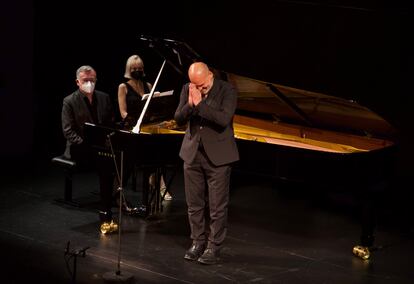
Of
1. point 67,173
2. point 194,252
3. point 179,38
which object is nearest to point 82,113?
point 67,173

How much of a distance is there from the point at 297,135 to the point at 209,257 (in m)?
1.67

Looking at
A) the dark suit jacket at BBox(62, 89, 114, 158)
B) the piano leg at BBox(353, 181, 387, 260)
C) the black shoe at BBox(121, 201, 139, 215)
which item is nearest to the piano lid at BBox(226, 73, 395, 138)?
the piano leg at BBox(353, 181, 387, 260)

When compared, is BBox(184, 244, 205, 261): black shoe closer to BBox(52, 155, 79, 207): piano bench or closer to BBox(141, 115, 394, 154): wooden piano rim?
BBox(141, 115, 394, 154): wooden piano rim

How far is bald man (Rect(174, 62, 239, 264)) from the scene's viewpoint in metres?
5.84

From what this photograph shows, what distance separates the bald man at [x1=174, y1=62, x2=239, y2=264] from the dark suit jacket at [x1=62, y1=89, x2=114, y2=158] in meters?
1.49

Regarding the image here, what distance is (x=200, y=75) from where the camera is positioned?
582cm

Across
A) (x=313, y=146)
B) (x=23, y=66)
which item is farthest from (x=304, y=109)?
(x=23, y=66)

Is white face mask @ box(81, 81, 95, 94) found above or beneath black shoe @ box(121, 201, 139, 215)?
above

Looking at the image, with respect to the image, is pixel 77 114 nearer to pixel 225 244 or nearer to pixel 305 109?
pixel 225 244

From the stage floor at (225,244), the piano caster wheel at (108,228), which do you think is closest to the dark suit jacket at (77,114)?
the stage floor at (225,244)

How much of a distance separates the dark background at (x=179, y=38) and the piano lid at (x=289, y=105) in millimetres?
904

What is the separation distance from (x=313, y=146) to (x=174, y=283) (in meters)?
1.97

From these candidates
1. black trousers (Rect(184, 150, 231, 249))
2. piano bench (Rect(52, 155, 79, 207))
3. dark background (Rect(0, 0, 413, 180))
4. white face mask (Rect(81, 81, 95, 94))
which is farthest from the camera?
dark background (Rect(0, 0, 413, 180))

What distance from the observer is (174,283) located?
5.68 m
